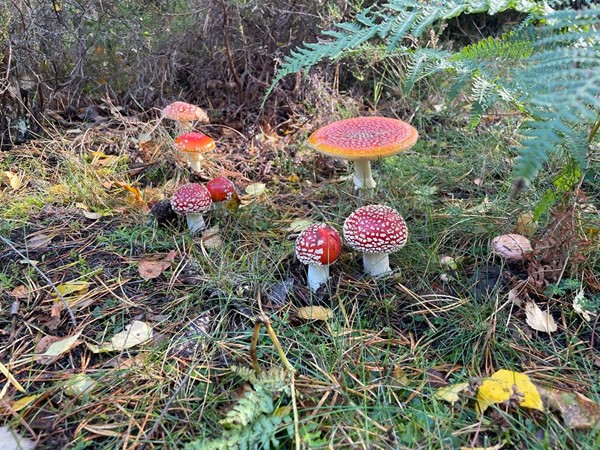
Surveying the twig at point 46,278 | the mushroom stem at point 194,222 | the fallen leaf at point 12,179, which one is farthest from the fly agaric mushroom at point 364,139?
the fallen leaf at point 12,179

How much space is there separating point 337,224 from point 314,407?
1266 mm

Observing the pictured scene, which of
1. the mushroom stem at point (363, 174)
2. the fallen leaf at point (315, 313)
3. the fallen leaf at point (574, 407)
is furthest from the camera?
the mushroom stem at point (363, 174)

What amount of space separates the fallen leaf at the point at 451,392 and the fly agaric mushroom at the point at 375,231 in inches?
27.7

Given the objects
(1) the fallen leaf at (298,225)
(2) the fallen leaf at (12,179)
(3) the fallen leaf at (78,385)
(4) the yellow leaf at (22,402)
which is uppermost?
(2) the fallen leaf at (12,179)

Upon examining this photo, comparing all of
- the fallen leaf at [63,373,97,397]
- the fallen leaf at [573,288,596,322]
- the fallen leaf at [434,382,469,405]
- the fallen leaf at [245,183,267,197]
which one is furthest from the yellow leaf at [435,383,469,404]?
the fallen leaf at [245,183,267,197]

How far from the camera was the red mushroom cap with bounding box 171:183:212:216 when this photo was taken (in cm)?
262

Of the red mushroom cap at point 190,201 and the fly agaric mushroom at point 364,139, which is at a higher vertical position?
the fly agaric mushroom at point 364,139

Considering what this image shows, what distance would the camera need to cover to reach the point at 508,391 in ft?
5.32

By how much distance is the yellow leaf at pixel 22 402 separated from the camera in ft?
5.62

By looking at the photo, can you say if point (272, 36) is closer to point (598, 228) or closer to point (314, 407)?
point (598, 228)

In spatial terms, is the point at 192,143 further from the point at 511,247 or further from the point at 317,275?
the point at 511,247

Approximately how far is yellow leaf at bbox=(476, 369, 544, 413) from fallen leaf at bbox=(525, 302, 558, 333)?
0.36m

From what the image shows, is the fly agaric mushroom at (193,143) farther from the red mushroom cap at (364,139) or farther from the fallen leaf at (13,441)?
the fallen leaf at (13,441)

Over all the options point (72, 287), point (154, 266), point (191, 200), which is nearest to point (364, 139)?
point (191, 200)
